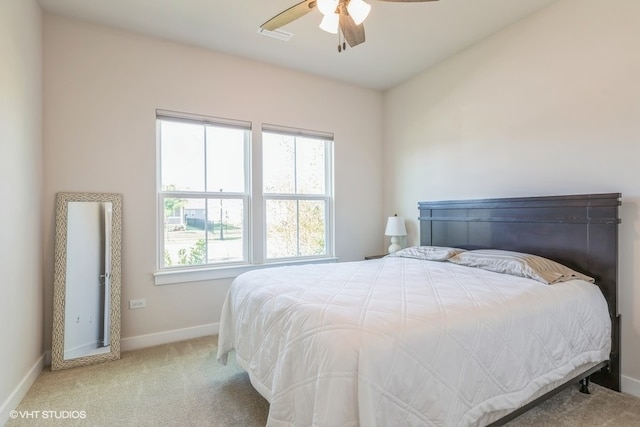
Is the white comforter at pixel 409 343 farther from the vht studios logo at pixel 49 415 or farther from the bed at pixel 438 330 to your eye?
the vht studios logo at pixel 49 415

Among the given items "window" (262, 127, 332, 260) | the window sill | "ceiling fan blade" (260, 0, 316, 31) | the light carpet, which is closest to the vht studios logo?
the light carpet

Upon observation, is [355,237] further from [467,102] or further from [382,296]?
[382,296]

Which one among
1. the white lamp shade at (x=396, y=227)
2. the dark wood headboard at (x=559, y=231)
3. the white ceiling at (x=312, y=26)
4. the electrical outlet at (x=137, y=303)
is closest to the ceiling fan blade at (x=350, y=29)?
the white ceiling at (x=312, y=26)

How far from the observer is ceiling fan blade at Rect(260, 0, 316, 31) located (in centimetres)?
201

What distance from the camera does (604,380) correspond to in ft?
7.66

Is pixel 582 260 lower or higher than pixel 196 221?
lower

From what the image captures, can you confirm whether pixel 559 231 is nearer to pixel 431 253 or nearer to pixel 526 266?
pixel 526 266

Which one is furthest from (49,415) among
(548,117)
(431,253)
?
(548,117)

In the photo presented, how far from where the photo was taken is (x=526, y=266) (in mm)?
2281

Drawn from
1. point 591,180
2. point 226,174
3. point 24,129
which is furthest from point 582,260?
point 24,129

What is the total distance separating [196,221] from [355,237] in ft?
6.65

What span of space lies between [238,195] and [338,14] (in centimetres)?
216

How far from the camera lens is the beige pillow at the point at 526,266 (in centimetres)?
219

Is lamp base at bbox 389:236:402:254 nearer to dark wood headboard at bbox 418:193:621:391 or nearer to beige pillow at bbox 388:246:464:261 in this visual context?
beige pillow at bbox 388:246:464:261
